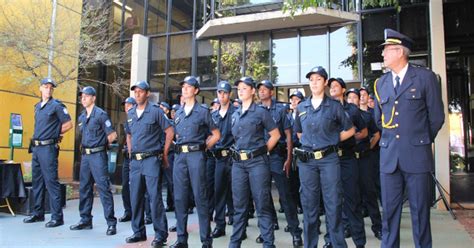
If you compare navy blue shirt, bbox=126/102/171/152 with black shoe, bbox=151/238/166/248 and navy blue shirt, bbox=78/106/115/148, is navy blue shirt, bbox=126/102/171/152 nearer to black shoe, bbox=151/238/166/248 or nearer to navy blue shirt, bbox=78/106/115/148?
navy blue shirt, bbox=78/106/115/148

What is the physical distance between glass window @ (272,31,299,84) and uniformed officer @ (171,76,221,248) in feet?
21.4

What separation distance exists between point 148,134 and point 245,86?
1492 mm

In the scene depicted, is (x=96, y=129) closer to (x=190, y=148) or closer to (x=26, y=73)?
(x=190, y=148)

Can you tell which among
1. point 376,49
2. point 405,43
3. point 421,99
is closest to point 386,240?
point 421,99

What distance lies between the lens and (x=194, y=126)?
5.24 meters

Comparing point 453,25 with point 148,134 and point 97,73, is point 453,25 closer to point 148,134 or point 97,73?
point 148,134

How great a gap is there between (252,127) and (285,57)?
7.19m

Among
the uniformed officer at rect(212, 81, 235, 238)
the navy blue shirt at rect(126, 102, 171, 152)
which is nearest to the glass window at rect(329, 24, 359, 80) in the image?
the uniformed officer at rect(212, 81, 235, 238)

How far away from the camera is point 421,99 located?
3545 mm

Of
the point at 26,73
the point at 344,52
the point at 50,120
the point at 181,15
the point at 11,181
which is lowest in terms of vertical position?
the point at 11,181

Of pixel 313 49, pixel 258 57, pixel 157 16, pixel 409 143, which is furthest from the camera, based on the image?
pixel 157 16

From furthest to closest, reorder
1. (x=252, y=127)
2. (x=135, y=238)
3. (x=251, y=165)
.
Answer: (x=135, y=238)
(x=252, y=127)
(x=251, y=165)

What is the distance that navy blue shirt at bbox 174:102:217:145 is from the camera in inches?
205

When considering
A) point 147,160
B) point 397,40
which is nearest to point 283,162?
point 147,160
